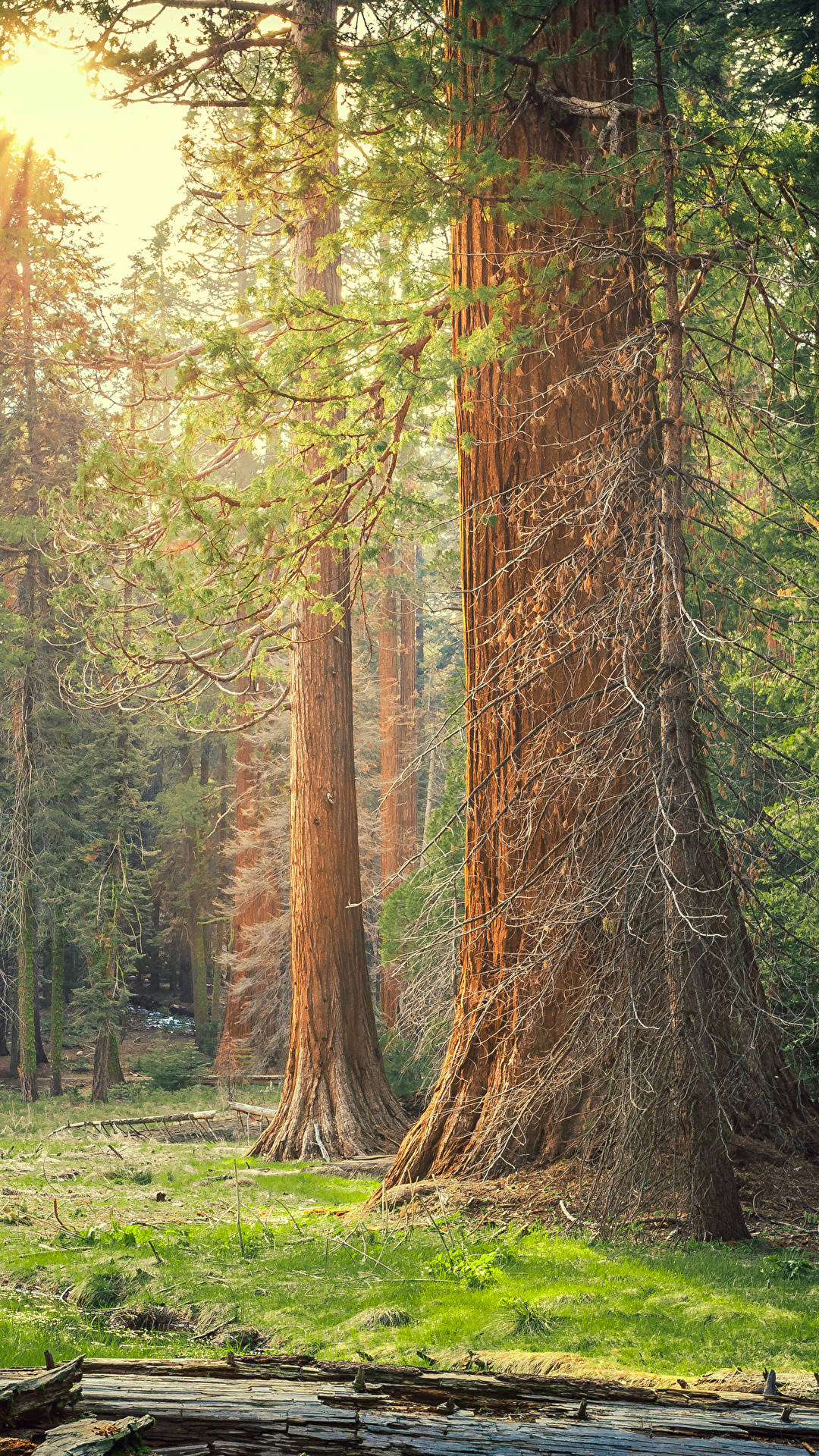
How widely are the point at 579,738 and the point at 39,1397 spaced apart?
162 inches

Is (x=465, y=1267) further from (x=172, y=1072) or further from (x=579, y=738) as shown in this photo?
(x=172, y=1072)

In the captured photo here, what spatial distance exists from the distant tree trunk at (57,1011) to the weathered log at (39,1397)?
2540 centimetres

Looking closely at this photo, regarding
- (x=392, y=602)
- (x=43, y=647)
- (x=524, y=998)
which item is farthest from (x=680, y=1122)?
(x=392, y=602)

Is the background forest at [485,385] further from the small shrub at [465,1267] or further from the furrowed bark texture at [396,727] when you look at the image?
the furrowed bark texture at [396,727]

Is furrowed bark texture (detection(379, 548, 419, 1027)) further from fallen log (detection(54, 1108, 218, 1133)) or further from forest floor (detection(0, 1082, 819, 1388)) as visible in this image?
forest floor (detection(0, 1082, 819, 1388))

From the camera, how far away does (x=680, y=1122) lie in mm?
5434

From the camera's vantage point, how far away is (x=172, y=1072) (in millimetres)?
25938

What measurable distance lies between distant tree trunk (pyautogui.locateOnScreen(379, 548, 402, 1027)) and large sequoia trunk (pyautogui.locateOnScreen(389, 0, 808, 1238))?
16.4 metres

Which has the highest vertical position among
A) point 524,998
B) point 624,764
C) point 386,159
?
point 386,159

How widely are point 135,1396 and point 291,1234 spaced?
417cm

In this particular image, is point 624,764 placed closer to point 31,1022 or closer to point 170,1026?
point 31,1022

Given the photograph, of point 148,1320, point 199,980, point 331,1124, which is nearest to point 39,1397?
point 148,1320

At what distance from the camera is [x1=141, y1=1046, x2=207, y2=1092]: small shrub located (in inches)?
1016

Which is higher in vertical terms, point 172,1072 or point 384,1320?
point 384,1320
